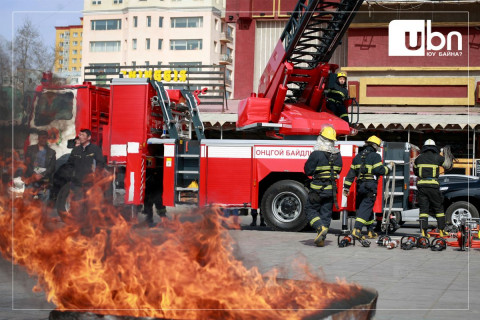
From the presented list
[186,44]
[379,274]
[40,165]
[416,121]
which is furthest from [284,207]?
[416,121]

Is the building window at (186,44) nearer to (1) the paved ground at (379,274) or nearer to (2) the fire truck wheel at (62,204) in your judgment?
(2) the fire truck wheel at (62,204)

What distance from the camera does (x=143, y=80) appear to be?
487 inches

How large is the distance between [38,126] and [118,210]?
93 centimetres

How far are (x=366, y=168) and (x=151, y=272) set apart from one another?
6986mm

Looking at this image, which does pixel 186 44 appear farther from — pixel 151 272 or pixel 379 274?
pixel 379 274

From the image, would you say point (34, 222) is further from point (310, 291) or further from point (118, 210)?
point (310, 291)

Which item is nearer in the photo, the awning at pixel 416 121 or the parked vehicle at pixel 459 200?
the parked vehicle at pixel 459 200

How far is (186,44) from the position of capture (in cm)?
632

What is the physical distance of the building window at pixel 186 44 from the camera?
5828mm

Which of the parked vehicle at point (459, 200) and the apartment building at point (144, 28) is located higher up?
the apartment building at point (144, 28)

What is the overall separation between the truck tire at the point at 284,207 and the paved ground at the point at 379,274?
223 mm

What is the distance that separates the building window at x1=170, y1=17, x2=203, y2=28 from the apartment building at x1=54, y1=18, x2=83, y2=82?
0.96m

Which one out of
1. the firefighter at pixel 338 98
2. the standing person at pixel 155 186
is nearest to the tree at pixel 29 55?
the standing person at pixel 155 186

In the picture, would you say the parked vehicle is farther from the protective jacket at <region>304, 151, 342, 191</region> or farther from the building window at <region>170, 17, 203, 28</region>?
the building window at <region>170, 17, 203, 28</region>
